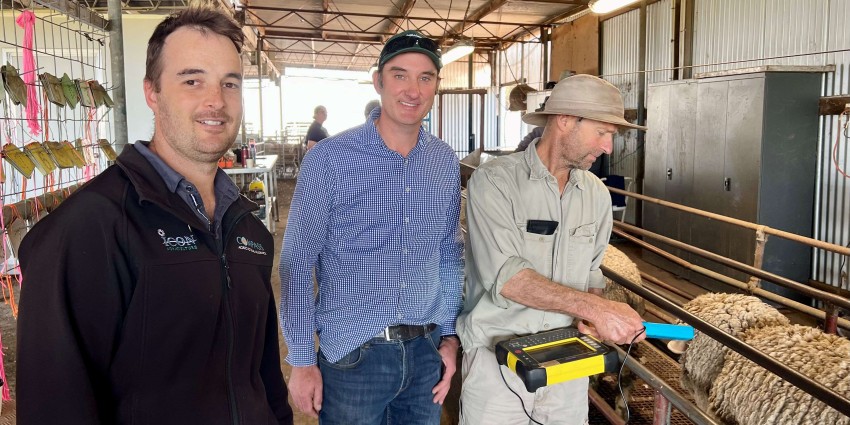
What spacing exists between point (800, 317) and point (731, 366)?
4.45 meters

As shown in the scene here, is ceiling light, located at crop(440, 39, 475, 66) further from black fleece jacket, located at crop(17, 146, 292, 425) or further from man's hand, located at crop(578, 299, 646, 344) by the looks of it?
black fleece jacket, located at crop(17, 146, 292, 425)

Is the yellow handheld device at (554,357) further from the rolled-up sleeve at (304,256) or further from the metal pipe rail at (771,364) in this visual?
the rolled-up sleeve at (304,256)

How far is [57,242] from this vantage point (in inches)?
41.5

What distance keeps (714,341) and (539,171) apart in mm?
1591

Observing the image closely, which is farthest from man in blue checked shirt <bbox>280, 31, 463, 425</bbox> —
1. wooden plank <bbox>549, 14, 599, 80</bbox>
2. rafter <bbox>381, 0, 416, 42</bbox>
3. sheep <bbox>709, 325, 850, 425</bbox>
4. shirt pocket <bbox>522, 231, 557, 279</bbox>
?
wooden plank <bbox>549, 14, 599, 80</bbox>

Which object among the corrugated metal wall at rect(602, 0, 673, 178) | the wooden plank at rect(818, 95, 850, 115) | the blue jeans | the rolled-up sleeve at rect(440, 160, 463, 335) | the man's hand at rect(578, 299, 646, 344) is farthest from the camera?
the corrugated metal wall at rect(602, 0, 673, 178)

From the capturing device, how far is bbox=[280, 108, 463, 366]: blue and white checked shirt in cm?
205

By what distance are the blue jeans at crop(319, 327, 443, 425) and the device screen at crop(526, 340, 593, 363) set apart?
0.40 meters

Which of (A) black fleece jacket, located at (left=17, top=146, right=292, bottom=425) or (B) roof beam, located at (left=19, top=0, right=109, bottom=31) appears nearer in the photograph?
(A) black fleece jacket, located at (left=17, top=146, right=292, bottom=425)

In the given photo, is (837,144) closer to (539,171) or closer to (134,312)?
(539,171)

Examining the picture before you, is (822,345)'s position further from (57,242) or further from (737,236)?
(737,236)

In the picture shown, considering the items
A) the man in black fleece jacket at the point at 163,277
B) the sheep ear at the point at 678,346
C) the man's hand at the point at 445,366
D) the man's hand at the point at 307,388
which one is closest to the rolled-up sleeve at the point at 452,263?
the man's hand at the point at 445,366

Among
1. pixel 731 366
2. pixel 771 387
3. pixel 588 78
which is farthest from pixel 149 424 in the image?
pixel 731 366

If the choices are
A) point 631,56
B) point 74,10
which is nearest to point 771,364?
point 74,10
